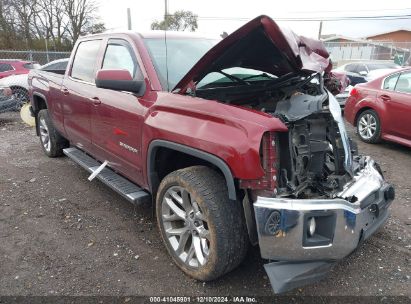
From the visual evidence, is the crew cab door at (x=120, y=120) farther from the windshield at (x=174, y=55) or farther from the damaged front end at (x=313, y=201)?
the damaged front end at (x=313, y=201)

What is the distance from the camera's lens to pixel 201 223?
2.79 meters

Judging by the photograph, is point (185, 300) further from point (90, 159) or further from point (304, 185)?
point (90, 159)

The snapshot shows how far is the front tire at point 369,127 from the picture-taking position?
22.4 feet

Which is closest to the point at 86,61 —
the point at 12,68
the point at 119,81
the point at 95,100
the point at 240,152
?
the point at 95,100

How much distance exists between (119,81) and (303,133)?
1564 millimetres

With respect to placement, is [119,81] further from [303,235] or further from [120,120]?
[303,235]

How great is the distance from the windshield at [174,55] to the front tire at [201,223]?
912 mm

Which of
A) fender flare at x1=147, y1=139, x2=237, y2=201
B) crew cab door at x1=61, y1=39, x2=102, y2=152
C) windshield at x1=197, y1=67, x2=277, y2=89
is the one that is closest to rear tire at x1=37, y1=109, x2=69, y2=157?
crew cab door at x1=61, y1=39, x2=102, y2=152

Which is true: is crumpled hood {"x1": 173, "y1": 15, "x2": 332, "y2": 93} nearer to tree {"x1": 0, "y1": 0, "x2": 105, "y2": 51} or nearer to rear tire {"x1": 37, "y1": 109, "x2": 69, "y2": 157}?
rear tire {"x1": 37, "y1": 109, "x2": 69, "y2": 157}

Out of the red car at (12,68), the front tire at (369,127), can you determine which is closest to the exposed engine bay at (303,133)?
the front tire at (369,127)

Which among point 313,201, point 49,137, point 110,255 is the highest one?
point 313,201

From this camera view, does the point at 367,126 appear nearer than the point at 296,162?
No

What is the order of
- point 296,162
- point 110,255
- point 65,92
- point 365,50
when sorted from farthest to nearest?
point 365,50
point 65,92
point 110,255
point 296,162

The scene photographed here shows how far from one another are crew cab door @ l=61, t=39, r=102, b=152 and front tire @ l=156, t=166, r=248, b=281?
5.60ft
